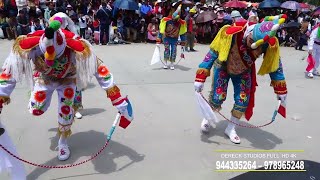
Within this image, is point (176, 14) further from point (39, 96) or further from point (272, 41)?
point (39, 96)

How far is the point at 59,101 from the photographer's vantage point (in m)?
3.58

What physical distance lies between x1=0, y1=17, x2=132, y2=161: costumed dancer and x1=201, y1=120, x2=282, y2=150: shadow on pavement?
1537 millimetres

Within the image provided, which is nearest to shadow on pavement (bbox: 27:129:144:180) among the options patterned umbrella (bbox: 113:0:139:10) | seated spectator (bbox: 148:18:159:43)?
patterned umbrella (bbox: 113:0:139:10)

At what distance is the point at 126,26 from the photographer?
1296 cm

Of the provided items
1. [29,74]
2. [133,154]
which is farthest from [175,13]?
[29,74]

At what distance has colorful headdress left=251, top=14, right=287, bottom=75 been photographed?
3449mm

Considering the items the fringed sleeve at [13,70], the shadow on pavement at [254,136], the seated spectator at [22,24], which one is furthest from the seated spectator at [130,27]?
the fringed sleeve at [13,70]

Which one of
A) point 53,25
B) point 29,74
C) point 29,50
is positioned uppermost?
point 53,25

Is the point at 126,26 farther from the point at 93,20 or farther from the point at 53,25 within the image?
the point at 53,25

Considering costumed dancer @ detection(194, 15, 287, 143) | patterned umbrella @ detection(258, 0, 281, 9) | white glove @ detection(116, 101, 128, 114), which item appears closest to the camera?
white glove @ detection(116, 101, 128, 114)

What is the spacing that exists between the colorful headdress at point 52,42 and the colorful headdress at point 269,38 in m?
1.91

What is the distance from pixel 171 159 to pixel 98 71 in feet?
4.25

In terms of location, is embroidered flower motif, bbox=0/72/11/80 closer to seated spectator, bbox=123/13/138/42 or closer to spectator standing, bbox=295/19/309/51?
seated spectator, bbox=123/13/138/42

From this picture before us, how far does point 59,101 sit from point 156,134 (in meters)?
1.42
